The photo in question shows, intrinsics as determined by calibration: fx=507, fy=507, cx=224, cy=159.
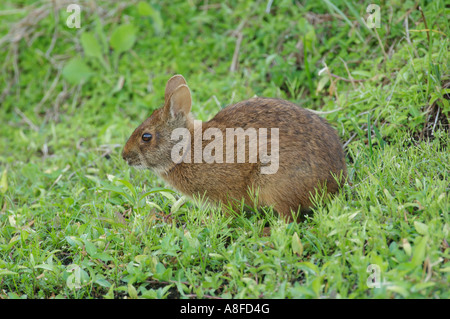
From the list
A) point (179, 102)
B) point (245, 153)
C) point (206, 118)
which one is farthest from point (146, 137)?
point (206, 118)

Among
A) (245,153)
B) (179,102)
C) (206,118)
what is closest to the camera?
(245,153)

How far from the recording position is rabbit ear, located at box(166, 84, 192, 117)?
4.46 m

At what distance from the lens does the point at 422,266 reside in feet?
10.5

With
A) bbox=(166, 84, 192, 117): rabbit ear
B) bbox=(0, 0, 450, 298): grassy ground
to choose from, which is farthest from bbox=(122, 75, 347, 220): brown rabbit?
bbox=(0, 0, 450, 298): grassy ground

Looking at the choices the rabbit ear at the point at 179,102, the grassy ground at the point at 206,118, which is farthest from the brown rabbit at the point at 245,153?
the grassy ground at the point at 206,118

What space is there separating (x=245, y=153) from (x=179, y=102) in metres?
0.80

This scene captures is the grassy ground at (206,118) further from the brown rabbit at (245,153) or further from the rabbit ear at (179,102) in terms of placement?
the rabbit ear at (179,102)

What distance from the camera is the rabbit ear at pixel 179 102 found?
4.46 meters

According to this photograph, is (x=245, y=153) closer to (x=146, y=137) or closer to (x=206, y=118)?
(x=146, y=137)

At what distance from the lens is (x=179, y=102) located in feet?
14.9

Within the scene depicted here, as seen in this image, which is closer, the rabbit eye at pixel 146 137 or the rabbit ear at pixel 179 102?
the rabbit ear at pixel 179 102

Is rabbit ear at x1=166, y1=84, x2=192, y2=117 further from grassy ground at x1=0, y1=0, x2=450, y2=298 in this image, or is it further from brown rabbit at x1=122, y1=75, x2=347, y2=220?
grassy ground at x1=0, y1=0, x2=450, y2=298

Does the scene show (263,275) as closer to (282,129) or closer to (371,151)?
(282,129)

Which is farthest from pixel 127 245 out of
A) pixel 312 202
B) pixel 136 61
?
pixel 136 61
